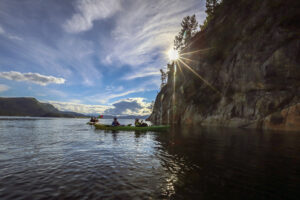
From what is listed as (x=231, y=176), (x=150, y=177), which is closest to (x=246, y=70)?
(x=231, y=176)

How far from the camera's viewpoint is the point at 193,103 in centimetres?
4847

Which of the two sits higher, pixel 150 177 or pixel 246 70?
pixel 246 70

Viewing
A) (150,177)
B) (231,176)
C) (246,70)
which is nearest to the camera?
(150,177)

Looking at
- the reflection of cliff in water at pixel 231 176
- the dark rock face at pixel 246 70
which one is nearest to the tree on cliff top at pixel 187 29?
the dark rock face at pixel 246 70

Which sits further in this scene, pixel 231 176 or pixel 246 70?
pixel 246 70

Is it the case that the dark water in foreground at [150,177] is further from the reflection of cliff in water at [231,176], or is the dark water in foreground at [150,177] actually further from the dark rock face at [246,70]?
the dark rock face at [246,70]

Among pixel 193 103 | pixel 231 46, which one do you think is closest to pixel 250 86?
pixel 231 46

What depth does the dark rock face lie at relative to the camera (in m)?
28.7

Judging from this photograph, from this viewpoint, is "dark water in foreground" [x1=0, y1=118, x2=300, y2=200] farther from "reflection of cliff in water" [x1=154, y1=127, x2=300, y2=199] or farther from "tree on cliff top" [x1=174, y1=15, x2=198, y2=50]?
"tree on cliff top" [x1=174, y1=15, x2=198, y2=50]

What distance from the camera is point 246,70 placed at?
1377 inches

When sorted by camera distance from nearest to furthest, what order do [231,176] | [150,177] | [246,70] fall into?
[150,177]
[231,176]
[246,70]

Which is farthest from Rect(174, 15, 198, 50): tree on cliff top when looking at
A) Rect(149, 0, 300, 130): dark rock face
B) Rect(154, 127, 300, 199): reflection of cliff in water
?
Rect(154, 127, 300, 199): reflection of cliff in water

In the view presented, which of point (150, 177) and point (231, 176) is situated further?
point (231, 176)

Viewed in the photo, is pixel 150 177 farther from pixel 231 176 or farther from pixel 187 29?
pixel 187 29
